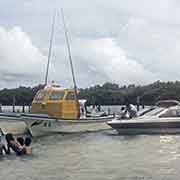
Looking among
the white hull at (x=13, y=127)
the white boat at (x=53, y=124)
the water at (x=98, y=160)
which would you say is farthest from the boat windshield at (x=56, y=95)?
the water at (x=98, y=160)

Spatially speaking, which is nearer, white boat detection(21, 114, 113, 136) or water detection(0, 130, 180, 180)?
water detection(0, 130, 180, 180)

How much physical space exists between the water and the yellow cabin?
3.08 metres

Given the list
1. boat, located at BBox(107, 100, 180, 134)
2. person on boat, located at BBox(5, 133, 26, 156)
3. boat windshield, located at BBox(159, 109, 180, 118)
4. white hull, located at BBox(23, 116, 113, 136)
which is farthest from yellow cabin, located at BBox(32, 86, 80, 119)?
person on boat, located at BBox(5, 133, 26, 156)

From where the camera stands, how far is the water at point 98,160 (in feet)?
44.0

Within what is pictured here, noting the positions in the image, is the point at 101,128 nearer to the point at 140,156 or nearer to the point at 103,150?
the point at 103,150

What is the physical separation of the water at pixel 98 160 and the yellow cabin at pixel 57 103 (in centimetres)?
308

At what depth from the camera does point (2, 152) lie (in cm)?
1741

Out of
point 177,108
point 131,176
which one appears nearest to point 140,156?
point 131,176

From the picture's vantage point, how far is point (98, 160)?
646 inches

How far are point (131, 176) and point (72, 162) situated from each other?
3439 mm

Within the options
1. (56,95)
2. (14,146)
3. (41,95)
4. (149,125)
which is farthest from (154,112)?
(14,146)

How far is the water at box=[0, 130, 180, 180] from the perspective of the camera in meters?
13.4

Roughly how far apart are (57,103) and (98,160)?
1108cm

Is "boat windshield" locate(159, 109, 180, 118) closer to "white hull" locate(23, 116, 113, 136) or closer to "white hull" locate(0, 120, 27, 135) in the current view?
"white hull" locate(23, 116, 113, 136)
